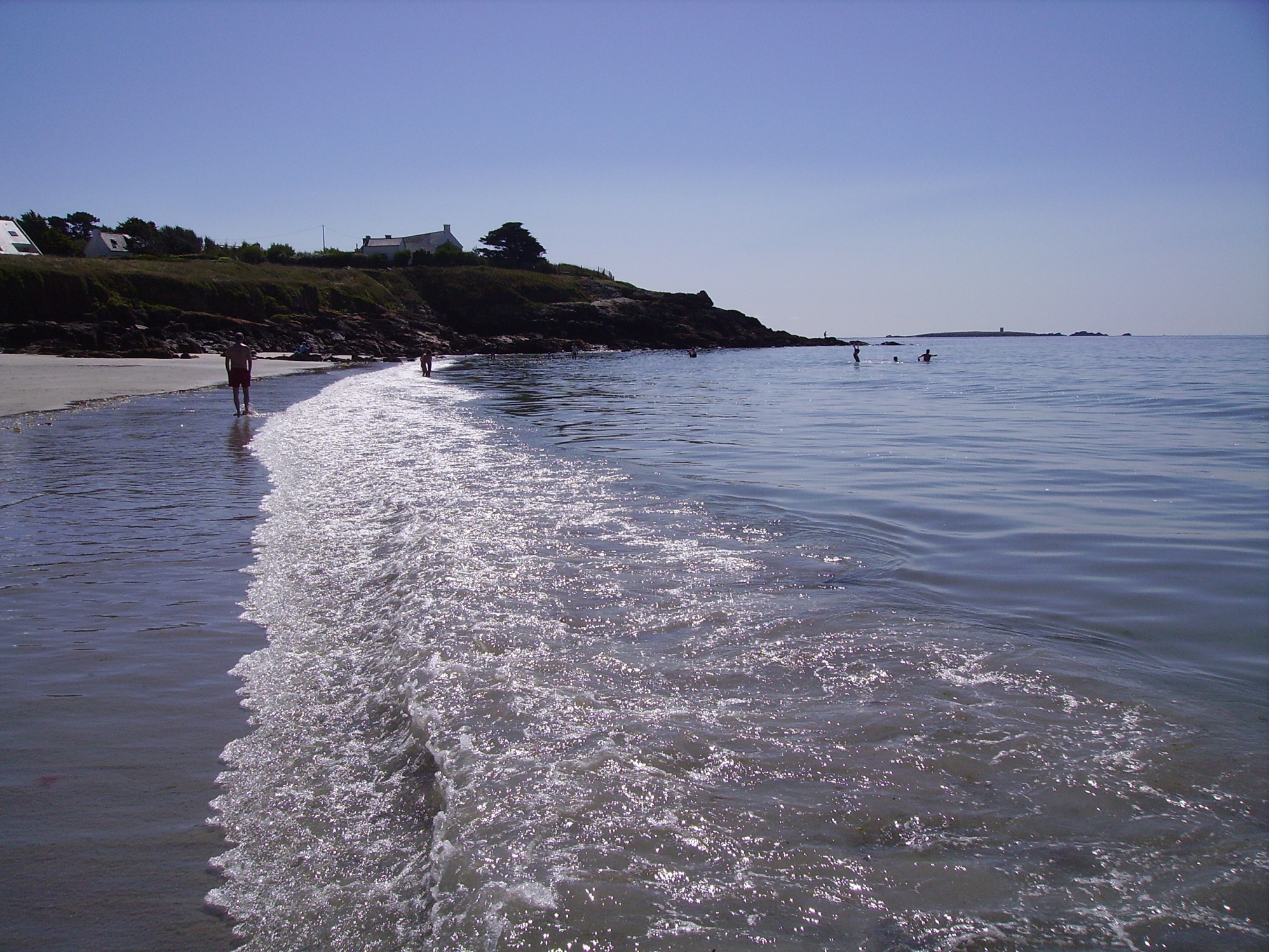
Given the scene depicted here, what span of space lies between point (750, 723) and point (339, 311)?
7068 centimetres

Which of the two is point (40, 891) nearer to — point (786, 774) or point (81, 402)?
point (786, 774)

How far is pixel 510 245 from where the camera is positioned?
104 meters

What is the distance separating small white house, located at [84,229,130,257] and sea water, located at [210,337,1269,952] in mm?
92080

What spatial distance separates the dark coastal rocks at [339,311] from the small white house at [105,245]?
2187 cm

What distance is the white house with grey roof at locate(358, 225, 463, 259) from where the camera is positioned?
380 feet

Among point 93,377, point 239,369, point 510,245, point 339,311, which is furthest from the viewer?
point 510,245

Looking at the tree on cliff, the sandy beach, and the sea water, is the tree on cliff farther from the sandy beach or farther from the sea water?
the sea water

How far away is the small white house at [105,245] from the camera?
8169 cm

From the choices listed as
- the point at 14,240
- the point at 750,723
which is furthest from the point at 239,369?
the point at 14,240

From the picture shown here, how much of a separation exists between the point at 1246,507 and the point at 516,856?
9.62 metres

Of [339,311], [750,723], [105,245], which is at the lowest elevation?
[750,723]

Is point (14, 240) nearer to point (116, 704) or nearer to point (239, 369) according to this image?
point (239, 369)

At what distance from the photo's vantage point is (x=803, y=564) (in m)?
6.38

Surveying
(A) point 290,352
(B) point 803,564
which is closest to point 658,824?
(B) point 803,564
